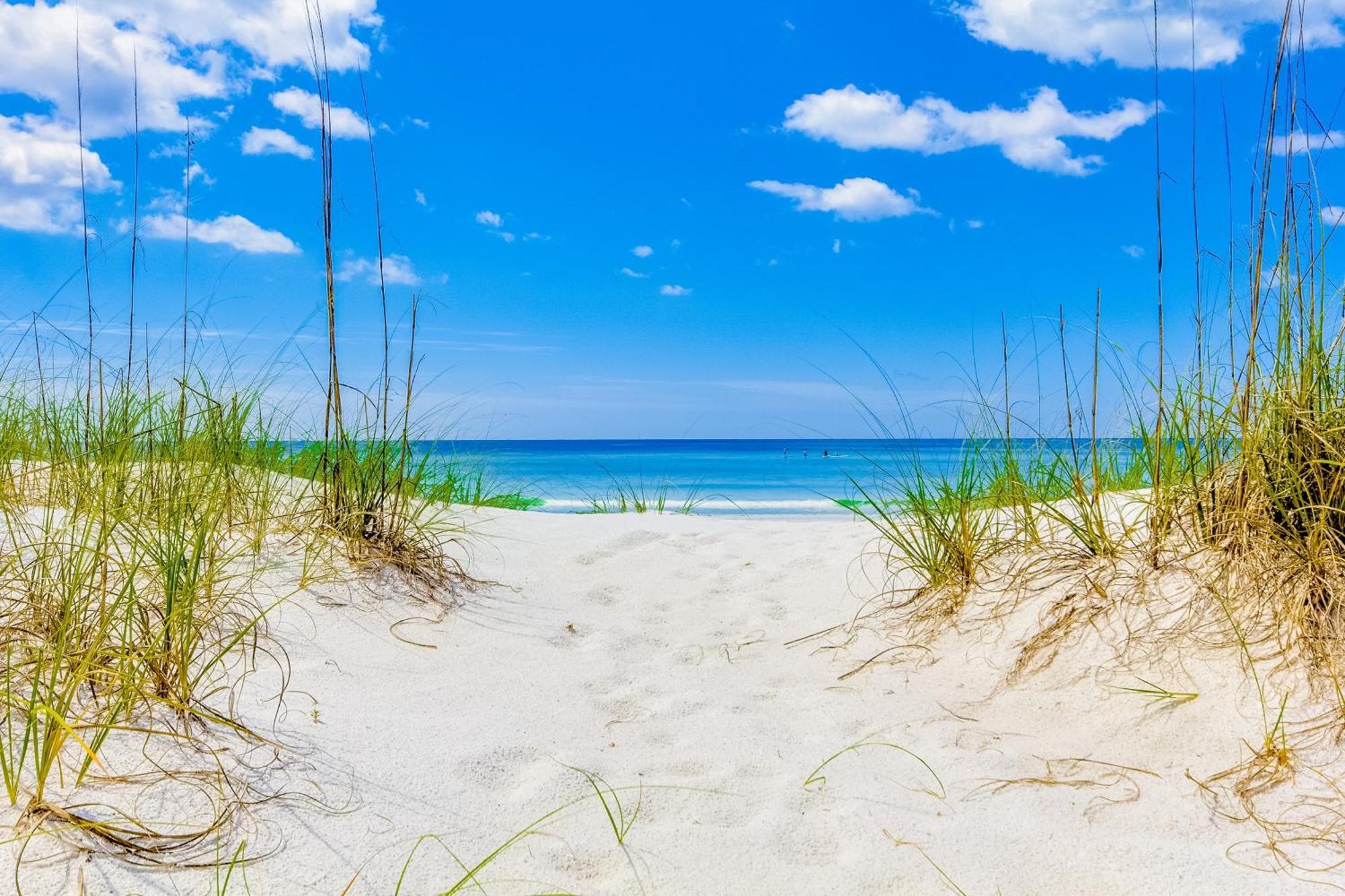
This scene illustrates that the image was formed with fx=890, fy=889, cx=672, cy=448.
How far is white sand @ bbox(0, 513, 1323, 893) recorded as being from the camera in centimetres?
154

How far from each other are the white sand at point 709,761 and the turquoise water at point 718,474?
703mm

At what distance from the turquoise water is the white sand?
0.70 metres

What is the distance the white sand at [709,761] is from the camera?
1.54 m

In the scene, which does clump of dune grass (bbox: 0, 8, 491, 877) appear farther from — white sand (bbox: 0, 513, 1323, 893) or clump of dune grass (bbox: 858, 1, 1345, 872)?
clump of dune grass (bbox: 858, 1, 1345, 872)

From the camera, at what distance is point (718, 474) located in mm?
21125

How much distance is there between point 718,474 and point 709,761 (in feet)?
62.9

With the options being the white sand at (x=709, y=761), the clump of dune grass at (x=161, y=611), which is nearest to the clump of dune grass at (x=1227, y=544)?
the white sand at (x=709, y=761)

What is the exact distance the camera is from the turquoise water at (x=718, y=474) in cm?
344

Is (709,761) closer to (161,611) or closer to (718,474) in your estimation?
(161,611)

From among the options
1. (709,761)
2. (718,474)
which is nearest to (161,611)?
(709,761)

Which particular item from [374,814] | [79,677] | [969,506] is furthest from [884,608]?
[79,677]

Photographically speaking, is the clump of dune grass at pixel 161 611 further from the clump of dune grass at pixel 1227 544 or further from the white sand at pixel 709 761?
the clump of dune grass at pixel 1227 544

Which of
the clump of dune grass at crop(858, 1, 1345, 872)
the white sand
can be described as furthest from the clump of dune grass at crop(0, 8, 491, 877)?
the clump of dune grass at crop(858, 1, 1345, 872)

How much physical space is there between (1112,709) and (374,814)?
1.71 m
